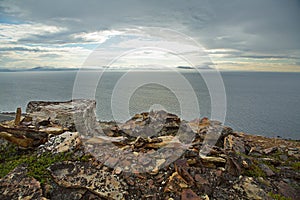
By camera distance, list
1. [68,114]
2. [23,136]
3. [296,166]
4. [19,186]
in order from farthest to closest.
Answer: [68,114]
[296,166]
[23,136]
[19,186]

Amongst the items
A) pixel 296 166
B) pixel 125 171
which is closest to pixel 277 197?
pixel 296 166

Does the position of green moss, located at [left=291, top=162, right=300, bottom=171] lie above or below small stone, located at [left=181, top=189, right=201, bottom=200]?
below

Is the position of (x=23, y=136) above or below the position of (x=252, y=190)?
above

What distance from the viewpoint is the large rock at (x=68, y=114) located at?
12.1 m

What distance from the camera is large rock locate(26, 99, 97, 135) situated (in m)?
12.1

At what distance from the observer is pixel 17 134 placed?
9.42 m

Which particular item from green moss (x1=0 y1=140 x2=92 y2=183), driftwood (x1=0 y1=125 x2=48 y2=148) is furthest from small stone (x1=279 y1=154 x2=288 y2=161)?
driftwood (x1=0 y1=125 x2=48 y2=148)

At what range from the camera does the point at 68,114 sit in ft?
40.7

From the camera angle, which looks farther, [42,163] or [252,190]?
[42,163]

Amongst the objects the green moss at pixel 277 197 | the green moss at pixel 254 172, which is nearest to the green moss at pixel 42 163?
the green moss at pixel 254 172

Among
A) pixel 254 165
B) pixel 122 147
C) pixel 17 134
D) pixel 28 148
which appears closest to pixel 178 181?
pixel 122 147

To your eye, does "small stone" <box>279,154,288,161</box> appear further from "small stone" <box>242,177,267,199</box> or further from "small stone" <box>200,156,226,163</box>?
"small stone" <box>200,156,226,163</box>

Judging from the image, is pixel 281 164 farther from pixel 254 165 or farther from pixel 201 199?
pixel 201 199

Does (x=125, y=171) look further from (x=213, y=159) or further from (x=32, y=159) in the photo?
(x=32, y=159)
